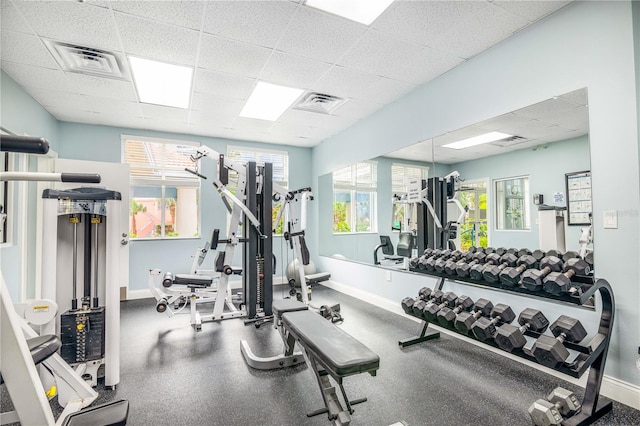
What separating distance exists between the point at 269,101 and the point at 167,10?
177cm

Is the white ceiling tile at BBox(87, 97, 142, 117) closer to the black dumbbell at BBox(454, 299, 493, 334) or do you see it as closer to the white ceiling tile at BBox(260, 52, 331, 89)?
the white ceiling tile at BBox(260, 52, 331, 89)

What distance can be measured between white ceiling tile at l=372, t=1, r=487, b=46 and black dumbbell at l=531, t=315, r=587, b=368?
227 cm

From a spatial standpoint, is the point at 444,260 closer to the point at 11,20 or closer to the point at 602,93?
the point at 602,93

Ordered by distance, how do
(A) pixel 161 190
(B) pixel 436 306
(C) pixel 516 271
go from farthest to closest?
(A) pixel 161 190, (B) pixel 436 306, (C) pixel 516 271

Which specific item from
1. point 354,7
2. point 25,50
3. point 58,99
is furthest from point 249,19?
point 58,99

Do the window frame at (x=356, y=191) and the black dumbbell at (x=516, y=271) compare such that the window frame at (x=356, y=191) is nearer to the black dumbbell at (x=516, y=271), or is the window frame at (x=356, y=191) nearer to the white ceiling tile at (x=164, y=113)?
the black dumbbell at (x=516, y=271)

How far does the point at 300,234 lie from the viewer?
3.75 m

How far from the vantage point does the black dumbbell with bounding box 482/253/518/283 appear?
231 cm

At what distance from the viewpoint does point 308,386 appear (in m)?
2.15

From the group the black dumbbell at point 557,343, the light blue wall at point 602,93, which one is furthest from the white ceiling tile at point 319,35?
the black dumbbell at point 557,343

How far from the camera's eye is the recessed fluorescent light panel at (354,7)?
2184 millimetres

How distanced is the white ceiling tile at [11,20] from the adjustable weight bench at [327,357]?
293 centimetres

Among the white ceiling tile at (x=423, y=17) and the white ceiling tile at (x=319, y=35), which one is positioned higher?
the white ceiling tile at (x=319, y=35)

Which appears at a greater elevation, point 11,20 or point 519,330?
point 11,20
